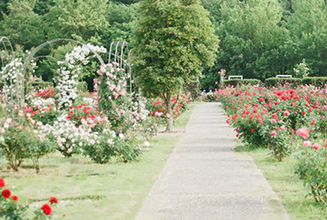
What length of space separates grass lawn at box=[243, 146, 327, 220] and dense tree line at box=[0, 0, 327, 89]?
1290 inches

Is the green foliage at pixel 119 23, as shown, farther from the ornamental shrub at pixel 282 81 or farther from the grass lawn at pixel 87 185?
the grass lawn at pixel 87 185

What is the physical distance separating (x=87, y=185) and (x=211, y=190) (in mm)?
1831

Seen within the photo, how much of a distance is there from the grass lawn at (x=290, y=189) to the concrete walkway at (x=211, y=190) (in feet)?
0.38

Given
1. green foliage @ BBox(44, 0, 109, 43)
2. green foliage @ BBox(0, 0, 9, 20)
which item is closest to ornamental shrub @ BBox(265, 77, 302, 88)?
green foliage @ BBox(44, 0, 109, 43)

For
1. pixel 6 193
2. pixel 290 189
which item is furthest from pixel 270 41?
pixel 6 193

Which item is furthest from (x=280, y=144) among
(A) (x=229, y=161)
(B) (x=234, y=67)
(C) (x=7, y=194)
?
(B) (x=234, y=67)

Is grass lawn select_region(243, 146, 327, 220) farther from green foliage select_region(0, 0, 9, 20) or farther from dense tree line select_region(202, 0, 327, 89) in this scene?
green foliage select_region(0, 0, 9, 20)

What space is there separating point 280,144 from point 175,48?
6588mm

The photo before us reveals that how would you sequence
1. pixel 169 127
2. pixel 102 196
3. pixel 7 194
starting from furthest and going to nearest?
1. pixel 169 127
2. pixel 102 196
3. pixel 7 194

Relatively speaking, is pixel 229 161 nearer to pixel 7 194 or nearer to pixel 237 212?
pixel 237 212

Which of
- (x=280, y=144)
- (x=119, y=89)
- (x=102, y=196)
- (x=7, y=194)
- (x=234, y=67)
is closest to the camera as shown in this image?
(x=7, y=194)

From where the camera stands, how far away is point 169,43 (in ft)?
50.1

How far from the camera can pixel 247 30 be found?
4575 centimetres

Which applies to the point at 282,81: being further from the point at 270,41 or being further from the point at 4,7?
the point at 4,7
